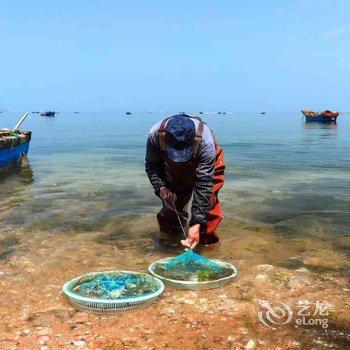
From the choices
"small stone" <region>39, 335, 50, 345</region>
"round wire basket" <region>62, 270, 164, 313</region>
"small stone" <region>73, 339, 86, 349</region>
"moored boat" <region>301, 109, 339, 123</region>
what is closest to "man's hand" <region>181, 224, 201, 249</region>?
"round wire basket" <region>62, 270, 164, 313</region>

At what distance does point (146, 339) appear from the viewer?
4488 millimetres

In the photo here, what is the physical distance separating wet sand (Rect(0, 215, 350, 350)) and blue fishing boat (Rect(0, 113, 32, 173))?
30.7 ft

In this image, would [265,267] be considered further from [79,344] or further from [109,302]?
[79,344]

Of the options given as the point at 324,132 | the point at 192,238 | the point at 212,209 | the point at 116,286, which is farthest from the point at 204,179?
the point at 324,132

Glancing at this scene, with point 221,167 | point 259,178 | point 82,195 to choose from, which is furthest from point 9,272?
point 259,178

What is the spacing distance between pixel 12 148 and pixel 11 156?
34 centimetres

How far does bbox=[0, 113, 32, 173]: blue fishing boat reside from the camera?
17.1 m

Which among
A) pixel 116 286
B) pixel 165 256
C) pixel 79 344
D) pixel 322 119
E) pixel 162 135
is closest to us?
pixel 79 344

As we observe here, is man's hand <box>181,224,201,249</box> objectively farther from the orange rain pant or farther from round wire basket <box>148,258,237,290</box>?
the orange rain pant

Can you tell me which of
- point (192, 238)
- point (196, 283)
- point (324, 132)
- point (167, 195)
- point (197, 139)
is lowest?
point (324, 132)

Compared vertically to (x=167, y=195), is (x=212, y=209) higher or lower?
lower

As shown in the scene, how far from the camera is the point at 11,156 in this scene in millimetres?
18250

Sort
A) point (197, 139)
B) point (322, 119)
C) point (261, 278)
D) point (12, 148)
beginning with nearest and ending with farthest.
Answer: point (261, 278)
point (197, 139)
point (12, 148)
point (322, 119)

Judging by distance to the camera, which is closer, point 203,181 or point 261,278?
point 261,278
